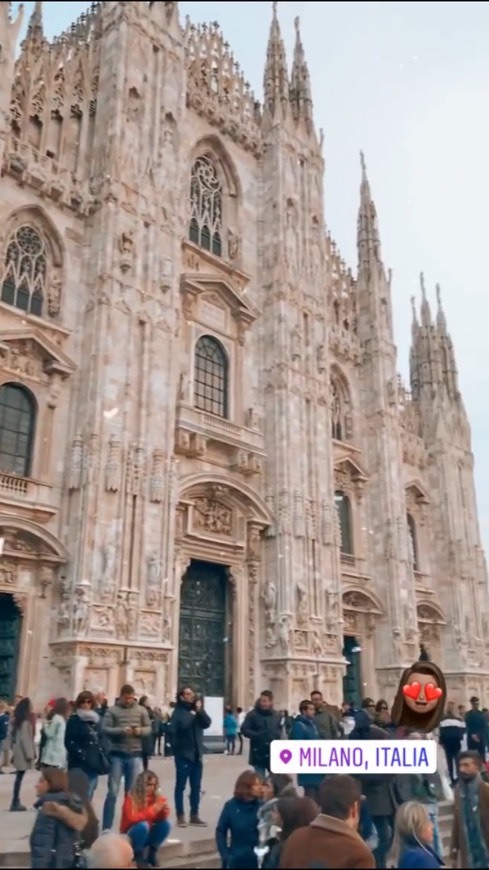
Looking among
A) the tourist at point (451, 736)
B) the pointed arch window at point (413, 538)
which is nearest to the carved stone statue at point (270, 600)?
the tourist at point (451, 736)

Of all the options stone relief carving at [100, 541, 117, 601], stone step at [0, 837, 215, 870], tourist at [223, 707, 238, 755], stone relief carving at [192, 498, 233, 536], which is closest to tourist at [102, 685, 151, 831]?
stone step at [0, 837, 215, 870]

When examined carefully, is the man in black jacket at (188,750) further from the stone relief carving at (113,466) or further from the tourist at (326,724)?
the stone relief carving at (113,466)

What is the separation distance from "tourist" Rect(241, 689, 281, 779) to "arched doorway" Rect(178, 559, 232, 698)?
10795 millimetres

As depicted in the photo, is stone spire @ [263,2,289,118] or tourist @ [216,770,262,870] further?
stone spire @ [263,2,289,118]

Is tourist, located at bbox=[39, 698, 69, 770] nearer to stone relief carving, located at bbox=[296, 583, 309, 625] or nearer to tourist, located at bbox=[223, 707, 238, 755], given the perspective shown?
tourist, located at bbox=[223, 707, 238, 755]

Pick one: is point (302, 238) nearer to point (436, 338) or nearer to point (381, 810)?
point (436, 338)

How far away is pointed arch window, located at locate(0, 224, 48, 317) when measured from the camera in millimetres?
17906

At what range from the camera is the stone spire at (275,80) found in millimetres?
27312

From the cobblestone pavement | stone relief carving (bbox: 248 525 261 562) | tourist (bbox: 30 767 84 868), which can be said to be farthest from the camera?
stone relief carving (bbox: 248 525 261 562)

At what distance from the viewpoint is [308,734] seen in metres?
8.57

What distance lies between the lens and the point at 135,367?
18.7m

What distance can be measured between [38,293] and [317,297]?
35.2 feet

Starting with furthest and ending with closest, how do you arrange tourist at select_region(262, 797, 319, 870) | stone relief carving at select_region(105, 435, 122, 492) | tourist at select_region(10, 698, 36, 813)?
stone relief carving at select_region(105, 435, 122, 492) < tourist at select_region(10, 698, 36, 813) < tourist at select_region(262, 797, 319, 870)

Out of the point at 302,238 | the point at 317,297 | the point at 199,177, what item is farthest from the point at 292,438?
the point at 199,177
